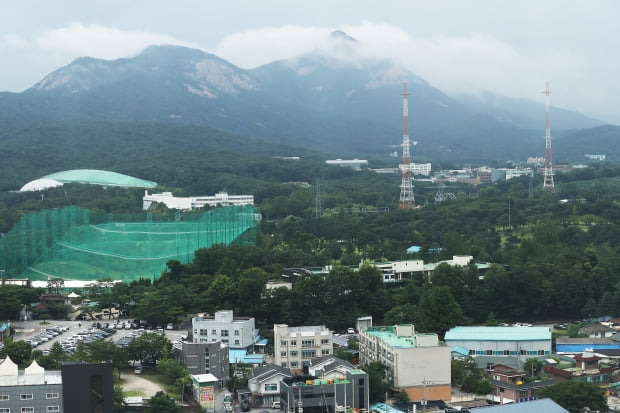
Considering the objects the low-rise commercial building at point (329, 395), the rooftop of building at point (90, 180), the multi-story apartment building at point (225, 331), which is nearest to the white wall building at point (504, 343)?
the multi-story apartment building at point (225, 331)

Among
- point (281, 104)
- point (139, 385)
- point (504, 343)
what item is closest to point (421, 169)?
point (281, 104)

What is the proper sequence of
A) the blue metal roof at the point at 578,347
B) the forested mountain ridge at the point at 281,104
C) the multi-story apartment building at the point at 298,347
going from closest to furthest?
the multi-story apartment building at the point at 298,347 < the blue metal roof at the point at 578,347 < the forested mountain ridge at the point at 281,104

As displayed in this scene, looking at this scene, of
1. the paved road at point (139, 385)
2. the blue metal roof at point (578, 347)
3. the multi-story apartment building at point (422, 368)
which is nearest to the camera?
the paved road at point (139, 385)

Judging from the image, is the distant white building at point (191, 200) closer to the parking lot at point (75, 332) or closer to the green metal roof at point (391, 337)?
the parking lot at point (75, 332)

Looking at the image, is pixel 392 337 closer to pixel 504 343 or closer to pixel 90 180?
pixel 504 343

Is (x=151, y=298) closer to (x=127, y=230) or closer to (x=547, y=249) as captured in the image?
(x=127, y=230)

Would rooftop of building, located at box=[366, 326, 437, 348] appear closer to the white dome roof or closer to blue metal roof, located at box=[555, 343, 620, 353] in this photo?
blue metal roof, located at box=[555, 343, 620, 353]

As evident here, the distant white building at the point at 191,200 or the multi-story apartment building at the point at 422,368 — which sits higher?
the distant white building at the point at 191,200

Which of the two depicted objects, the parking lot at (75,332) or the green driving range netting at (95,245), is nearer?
the parking lot at (75,332)
